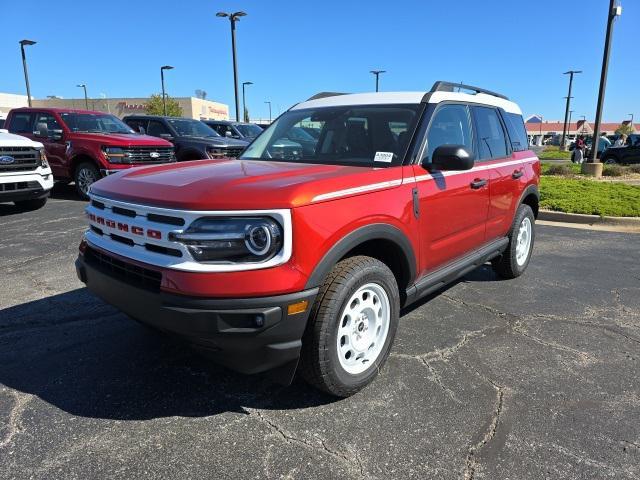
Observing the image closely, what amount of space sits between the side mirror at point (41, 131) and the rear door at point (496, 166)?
9.28 m

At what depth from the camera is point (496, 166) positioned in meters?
4.49

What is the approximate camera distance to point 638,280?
5.49 metres

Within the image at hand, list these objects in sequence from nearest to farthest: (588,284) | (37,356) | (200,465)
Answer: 1. (200,465)
2. (37,356)
3. (588,284)

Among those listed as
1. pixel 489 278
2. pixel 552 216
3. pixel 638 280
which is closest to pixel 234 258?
pixel 489 278

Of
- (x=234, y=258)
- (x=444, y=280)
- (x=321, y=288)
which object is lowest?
(x=444, y=280)

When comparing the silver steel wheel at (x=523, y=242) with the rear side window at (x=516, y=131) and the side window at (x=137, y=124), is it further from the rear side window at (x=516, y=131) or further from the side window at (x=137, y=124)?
the side window at (x=137, y=124)

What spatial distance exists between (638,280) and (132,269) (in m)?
5.42

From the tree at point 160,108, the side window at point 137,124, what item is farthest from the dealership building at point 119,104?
the side window at point 137,124

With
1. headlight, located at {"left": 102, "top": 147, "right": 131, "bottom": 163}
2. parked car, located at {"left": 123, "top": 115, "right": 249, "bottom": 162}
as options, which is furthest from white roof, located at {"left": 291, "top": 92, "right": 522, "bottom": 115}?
parked car, located at {"left": 123, "top": 115, "right": 249, "bottom": 162}

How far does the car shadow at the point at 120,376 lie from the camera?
2.85 metres

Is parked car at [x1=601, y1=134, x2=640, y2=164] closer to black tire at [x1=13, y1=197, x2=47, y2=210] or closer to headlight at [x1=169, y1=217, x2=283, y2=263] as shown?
black tire at [x1=13, y1=197, x2=47, y2=210]

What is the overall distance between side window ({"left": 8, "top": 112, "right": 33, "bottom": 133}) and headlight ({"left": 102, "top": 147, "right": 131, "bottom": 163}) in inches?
96.0

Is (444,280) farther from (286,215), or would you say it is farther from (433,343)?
(286,215)

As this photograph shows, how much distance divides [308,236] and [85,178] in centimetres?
932
